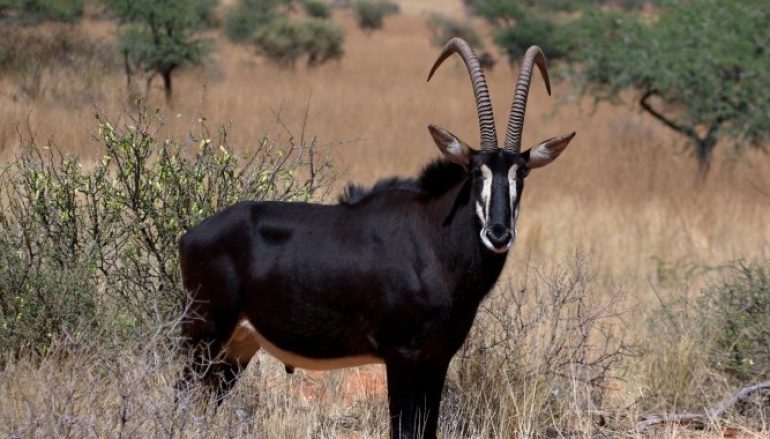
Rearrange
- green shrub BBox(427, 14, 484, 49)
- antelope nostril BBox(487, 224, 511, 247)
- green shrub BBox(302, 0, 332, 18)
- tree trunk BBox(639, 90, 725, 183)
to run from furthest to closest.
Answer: green shrub BBox(302, 0, 332, 18) → green shrub BBox(427, 14, 484, 49) → tree trunk BBox(639, 90, 725, 183) → antelope nostril BBox(487, 224, 511, 247)

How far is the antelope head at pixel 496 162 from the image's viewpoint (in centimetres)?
551

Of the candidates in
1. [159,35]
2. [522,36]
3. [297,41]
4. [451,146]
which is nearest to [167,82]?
[159,35]

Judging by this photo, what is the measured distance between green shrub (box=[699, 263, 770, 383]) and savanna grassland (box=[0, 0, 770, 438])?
46 mm

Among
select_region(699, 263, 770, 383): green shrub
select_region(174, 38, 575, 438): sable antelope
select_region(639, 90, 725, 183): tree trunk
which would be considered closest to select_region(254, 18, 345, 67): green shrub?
select_region(639, 90, 725, 183): tree trunk

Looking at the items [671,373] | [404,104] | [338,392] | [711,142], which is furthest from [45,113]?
[404,104]

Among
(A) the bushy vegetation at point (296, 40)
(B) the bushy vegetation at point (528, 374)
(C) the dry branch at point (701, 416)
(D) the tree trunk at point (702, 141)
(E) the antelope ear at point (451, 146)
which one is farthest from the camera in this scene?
(A) the bushy vegetation at point (296, 40)

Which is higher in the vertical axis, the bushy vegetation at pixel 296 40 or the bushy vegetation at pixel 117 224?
the bushy vegetation at pixel 117 224

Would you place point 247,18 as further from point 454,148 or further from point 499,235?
point 499,235

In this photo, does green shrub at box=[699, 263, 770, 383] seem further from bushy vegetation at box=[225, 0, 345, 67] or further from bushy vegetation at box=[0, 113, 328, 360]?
bushy vegetation at box=[225, 0, 345, 67]

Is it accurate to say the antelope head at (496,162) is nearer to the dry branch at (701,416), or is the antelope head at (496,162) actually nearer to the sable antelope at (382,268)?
the sable antelope at (382,268)

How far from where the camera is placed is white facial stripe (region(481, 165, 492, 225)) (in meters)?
5.60

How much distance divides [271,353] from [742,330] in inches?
133

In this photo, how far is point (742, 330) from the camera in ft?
26.2

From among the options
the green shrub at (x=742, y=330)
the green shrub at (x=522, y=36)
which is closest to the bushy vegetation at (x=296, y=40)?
the green shrub at (x=522, y=36)
